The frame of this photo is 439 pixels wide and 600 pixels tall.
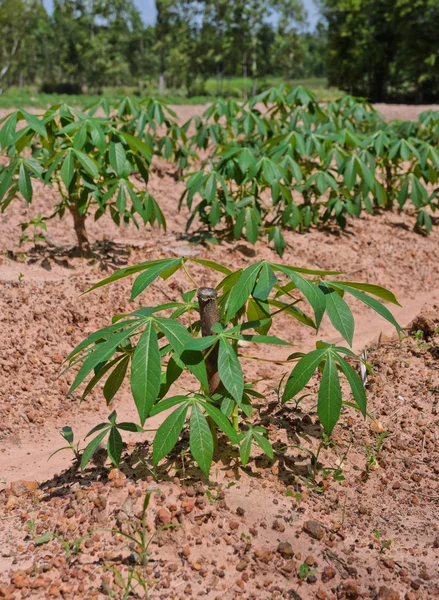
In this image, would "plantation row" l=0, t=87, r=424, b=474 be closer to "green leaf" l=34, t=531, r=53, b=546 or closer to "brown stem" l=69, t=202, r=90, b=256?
"brown stem" l=69, t=202, r=90, b=256

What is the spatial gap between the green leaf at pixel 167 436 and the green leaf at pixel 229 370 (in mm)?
138

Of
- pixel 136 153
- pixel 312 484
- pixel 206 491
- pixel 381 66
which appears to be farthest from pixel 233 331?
pixel 381 66

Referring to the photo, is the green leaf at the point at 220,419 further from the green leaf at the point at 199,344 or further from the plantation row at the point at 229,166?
the plantation row at the point at 229,166

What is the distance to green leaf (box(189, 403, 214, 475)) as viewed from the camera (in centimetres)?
145

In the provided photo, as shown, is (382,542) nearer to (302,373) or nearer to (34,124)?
(302,373)

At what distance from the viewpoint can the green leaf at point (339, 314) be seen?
148 cm

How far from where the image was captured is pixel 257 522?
1.62 meters

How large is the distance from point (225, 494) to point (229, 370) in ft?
1.51

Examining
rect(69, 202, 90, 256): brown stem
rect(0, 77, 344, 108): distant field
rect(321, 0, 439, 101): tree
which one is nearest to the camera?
rect(69, 202, 90, 256): brown stem

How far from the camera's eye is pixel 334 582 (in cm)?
145

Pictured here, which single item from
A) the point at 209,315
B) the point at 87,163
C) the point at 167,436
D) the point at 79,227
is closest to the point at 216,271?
the point at 79,227

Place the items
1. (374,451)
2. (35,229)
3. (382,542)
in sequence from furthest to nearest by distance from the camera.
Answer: (35,229), (374,451), (382,542)

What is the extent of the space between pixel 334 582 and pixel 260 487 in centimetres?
38

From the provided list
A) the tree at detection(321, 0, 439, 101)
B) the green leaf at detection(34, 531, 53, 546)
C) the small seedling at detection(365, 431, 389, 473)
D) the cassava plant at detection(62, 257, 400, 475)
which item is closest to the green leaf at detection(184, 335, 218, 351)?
the cassava plant at detection(62, 257, 400, 475)
